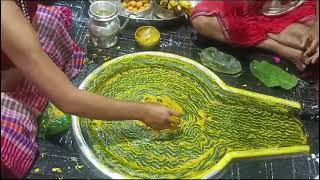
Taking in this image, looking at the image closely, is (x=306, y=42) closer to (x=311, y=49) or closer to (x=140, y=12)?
(x=311, y=49)

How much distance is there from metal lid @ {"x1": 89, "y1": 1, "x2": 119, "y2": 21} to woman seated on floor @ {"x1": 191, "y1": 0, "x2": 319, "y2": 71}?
440 mm

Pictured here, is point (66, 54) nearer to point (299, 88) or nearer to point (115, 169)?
point (115, 169)

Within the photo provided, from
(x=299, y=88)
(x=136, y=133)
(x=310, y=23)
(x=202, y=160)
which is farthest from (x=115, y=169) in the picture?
(x=310, y=23)

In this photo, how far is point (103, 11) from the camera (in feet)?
7.54

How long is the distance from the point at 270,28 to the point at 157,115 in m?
0.92

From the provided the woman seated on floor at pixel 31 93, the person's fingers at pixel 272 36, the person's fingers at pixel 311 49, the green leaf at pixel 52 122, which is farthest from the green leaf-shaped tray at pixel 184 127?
the person's fingers at pixel 272 36

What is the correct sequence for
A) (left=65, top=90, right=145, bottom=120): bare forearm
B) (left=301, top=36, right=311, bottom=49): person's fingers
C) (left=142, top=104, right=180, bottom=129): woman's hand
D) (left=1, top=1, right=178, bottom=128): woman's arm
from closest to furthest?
(left=1, top=1, right=178, bottom=128): woman's arm
(left=65, top=90, right=145, bottom=120): bare forearm
(left=142, top=104, right=180, bottom=129): woman's hand
(left=301, top=36, right=311, bottom=49): person's fingers

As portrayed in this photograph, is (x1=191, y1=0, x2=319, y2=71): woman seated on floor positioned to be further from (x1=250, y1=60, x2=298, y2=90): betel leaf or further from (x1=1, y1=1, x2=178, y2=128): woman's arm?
(x1=1, y1=1, x2=178, y2=128): woman's arm

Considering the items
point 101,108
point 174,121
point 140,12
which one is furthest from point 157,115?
point 140,12

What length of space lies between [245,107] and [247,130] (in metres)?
0.14

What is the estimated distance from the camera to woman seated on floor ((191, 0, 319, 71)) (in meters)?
2.17

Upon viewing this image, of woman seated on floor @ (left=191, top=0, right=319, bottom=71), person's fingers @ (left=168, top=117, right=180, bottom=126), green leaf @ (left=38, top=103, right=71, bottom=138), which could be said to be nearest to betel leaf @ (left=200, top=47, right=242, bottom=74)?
woman seated on floor @ (left=191, top=0, right=319, bottom=71)

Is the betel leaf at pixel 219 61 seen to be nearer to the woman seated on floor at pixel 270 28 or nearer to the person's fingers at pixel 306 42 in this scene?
the woman seated on floor at pixel 270 28

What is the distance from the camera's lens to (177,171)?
1.80 meters
